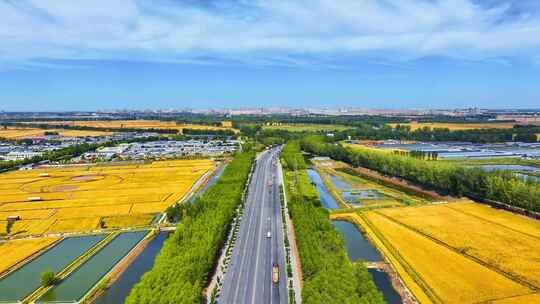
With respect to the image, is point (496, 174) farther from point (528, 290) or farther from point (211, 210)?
point (211, 210)

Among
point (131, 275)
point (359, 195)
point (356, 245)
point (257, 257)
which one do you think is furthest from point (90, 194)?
point (356, 245)

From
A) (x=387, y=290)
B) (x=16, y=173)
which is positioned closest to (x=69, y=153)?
(x=16, y=173)

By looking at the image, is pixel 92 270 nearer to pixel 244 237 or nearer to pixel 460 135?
pixel 244 237

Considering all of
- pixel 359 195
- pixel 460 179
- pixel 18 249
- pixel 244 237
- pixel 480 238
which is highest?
pixel 460 179

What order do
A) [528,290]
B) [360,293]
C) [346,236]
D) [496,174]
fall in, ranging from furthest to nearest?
[496,174]
[346,236]
[528,290]
[360,293]

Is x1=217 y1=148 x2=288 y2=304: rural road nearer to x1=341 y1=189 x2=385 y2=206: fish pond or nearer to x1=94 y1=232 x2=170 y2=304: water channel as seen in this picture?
x1=94 y1=232 x2=170 y2=304: water channel

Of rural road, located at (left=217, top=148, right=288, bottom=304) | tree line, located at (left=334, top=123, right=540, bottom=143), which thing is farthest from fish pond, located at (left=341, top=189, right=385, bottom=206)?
tree line, located at (left=334, top=123, right=540, bottom=143)
